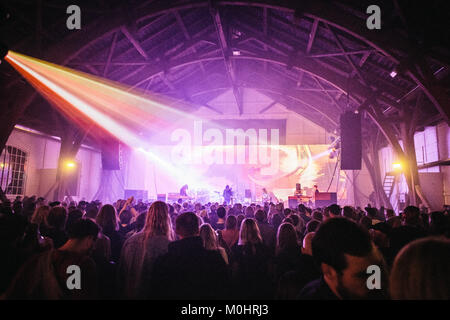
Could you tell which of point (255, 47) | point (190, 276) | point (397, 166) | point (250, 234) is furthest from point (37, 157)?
point (397, 166)

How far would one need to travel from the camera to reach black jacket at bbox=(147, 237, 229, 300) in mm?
1890

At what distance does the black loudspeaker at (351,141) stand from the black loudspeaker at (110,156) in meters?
8.41

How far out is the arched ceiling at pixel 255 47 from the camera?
7.34 m

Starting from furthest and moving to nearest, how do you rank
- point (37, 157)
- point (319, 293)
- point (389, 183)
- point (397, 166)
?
1. point (389, 183)
2. point (397, 166)
3. point (37, 157)
4. point (319, 293)

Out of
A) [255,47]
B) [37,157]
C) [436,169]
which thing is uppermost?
[255,47]

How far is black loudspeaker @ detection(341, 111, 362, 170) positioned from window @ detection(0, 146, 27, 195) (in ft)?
42.0

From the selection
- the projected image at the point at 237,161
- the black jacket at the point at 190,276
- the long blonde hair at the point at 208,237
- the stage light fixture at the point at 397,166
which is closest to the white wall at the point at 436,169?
the stage light fixture at the point at 397,166

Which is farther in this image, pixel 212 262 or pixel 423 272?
pixel 212 262

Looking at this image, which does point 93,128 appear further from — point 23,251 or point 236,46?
point 23,251

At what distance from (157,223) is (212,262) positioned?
0.98 meters

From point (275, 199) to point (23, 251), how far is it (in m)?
16.4

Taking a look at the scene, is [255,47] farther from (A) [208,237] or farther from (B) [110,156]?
(A) [208,237]

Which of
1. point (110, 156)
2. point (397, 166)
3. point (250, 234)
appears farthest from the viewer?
point (397, 166)

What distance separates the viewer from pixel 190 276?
1895 mm
